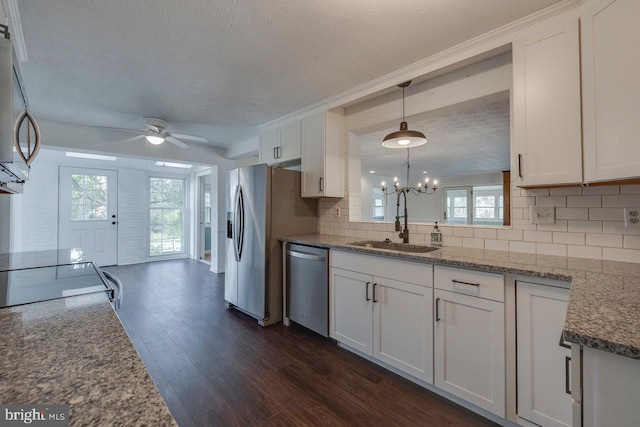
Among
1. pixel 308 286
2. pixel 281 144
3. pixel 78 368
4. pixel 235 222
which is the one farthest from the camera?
pixel 281 144

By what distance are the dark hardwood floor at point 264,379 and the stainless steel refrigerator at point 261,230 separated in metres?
0.27

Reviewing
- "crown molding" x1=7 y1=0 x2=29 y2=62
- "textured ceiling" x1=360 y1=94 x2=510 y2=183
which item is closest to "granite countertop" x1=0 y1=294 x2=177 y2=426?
"crown molding" x1=7 y1=0 x2=29 y2=62

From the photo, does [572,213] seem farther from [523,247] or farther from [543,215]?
[523,247]

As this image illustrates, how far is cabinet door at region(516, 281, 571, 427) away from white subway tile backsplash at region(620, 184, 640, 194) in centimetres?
77

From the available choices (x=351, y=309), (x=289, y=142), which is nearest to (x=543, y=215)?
(x=351, y=309)

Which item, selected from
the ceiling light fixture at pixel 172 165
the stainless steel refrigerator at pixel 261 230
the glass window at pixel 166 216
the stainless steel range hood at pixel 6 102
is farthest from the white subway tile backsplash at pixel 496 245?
the glass window at pixel 166 216

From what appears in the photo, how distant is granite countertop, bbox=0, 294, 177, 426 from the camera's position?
44 cm

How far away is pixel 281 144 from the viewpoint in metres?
3.50

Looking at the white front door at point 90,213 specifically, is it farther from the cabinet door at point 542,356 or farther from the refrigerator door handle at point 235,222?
the cabinet door at point 542,356

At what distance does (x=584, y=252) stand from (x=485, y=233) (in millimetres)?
548

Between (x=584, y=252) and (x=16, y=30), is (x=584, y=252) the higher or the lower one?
the lower one

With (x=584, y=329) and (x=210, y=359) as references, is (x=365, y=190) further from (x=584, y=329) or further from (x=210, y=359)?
→ (x=584, y=329)

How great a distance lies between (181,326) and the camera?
9.25ft

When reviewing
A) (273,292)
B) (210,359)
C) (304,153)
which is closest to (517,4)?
(304,153)
